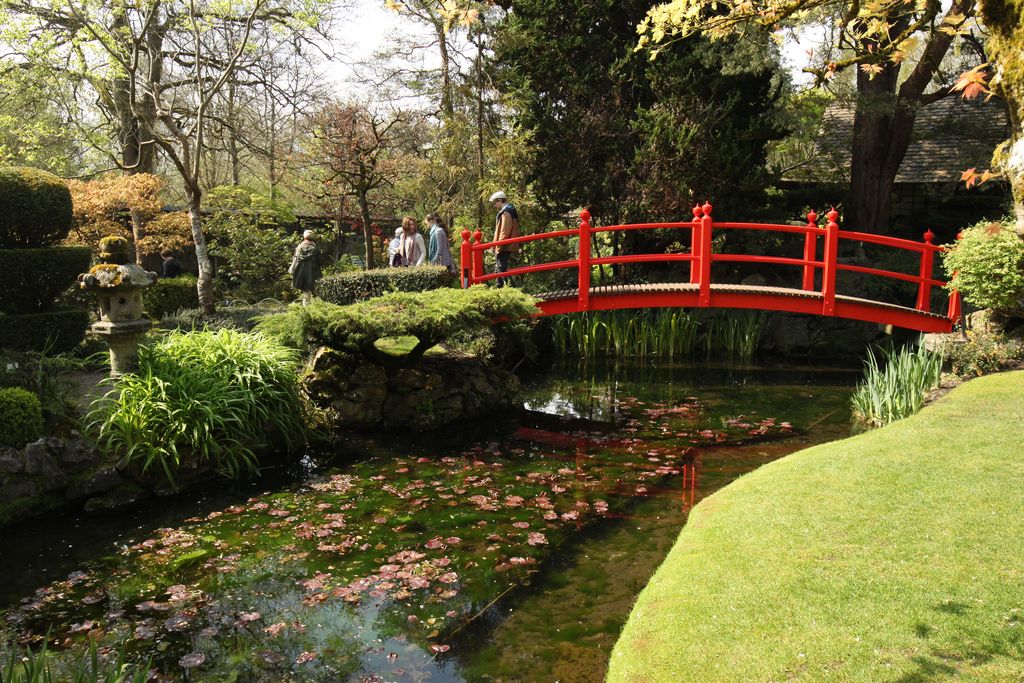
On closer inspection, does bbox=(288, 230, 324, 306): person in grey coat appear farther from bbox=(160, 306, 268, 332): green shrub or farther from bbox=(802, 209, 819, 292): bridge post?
bbox=(802, 209, 819, 292): bridge post

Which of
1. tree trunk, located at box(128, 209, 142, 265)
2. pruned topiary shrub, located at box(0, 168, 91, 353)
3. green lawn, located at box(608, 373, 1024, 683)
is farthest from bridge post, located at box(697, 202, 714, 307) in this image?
tree trunk, located at box(128, 209, 142, 265)

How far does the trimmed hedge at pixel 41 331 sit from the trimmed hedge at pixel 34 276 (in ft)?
0.64

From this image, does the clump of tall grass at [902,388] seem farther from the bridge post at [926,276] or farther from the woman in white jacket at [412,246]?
the woman in white jacket at [412,246]

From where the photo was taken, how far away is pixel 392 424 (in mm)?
9164

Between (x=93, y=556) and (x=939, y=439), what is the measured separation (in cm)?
676

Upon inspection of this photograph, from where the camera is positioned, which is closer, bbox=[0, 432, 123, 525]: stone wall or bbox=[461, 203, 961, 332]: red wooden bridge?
bbox=[0, 432, 123, 525]: stone wall

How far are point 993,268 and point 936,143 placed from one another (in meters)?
11.5

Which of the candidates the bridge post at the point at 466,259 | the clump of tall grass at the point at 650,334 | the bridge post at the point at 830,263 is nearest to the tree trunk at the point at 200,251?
the bridge post at the point at 466,259

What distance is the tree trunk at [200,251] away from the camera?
1119 cm

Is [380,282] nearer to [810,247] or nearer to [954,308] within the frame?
[810,247]

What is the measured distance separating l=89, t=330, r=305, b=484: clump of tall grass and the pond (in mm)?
472

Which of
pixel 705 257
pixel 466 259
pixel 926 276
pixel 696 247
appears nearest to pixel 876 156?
pixel 926 276

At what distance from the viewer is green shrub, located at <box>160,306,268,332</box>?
11.1m

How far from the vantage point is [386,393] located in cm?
927
